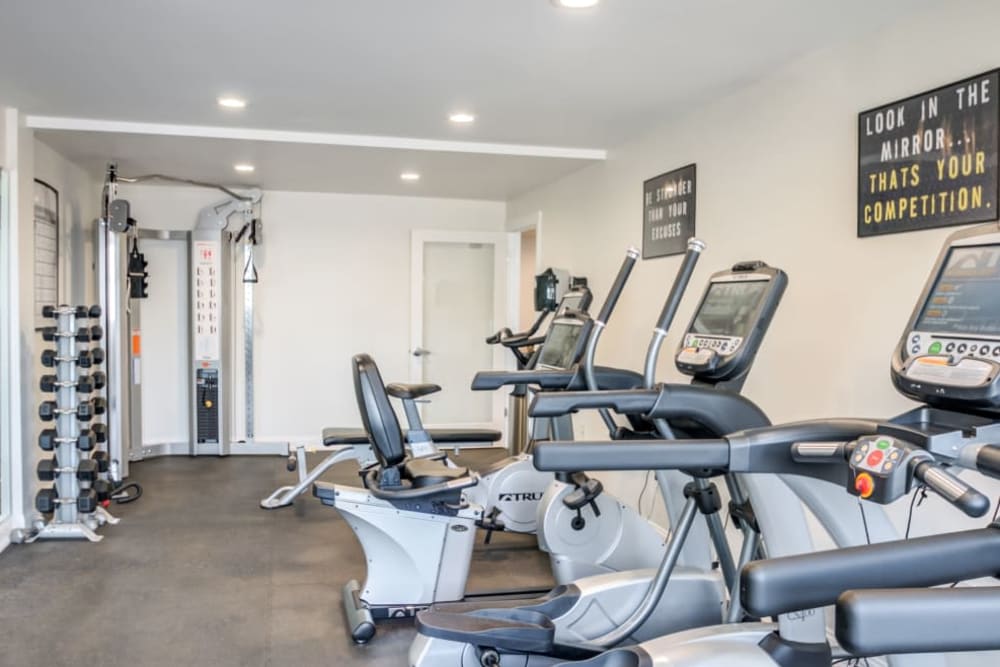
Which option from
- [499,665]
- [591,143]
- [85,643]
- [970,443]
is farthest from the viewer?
[591,143]

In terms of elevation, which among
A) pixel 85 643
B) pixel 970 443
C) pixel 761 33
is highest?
pixel 761 33

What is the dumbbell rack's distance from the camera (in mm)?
3908

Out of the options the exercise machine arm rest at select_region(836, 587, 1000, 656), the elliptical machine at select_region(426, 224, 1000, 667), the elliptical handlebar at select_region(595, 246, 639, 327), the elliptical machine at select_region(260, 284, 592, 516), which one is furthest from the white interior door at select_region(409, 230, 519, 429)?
the exercise machine arm rest at select_region(836, 587, 1000, 656)

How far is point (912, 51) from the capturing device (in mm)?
2393

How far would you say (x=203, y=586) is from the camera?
3389 millimetres

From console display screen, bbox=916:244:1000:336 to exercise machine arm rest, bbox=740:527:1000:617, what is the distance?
0.65m

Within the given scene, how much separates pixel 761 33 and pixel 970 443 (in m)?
1.78

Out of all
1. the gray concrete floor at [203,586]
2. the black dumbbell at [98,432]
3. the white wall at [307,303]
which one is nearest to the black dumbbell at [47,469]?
the black dumbbell at [98,432]

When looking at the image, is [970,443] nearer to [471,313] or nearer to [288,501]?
[288,501]

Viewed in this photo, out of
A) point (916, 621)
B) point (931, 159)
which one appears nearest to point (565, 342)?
point (931, 159)

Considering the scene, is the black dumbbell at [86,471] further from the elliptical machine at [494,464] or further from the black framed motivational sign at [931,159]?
the black framed motivational sign at [931,159]

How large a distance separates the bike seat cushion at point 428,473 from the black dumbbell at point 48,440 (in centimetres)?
204

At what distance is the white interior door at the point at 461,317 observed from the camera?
667cm

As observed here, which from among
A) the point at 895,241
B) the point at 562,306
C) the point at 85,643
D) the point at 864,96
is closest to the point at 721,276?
the point at 895,241
